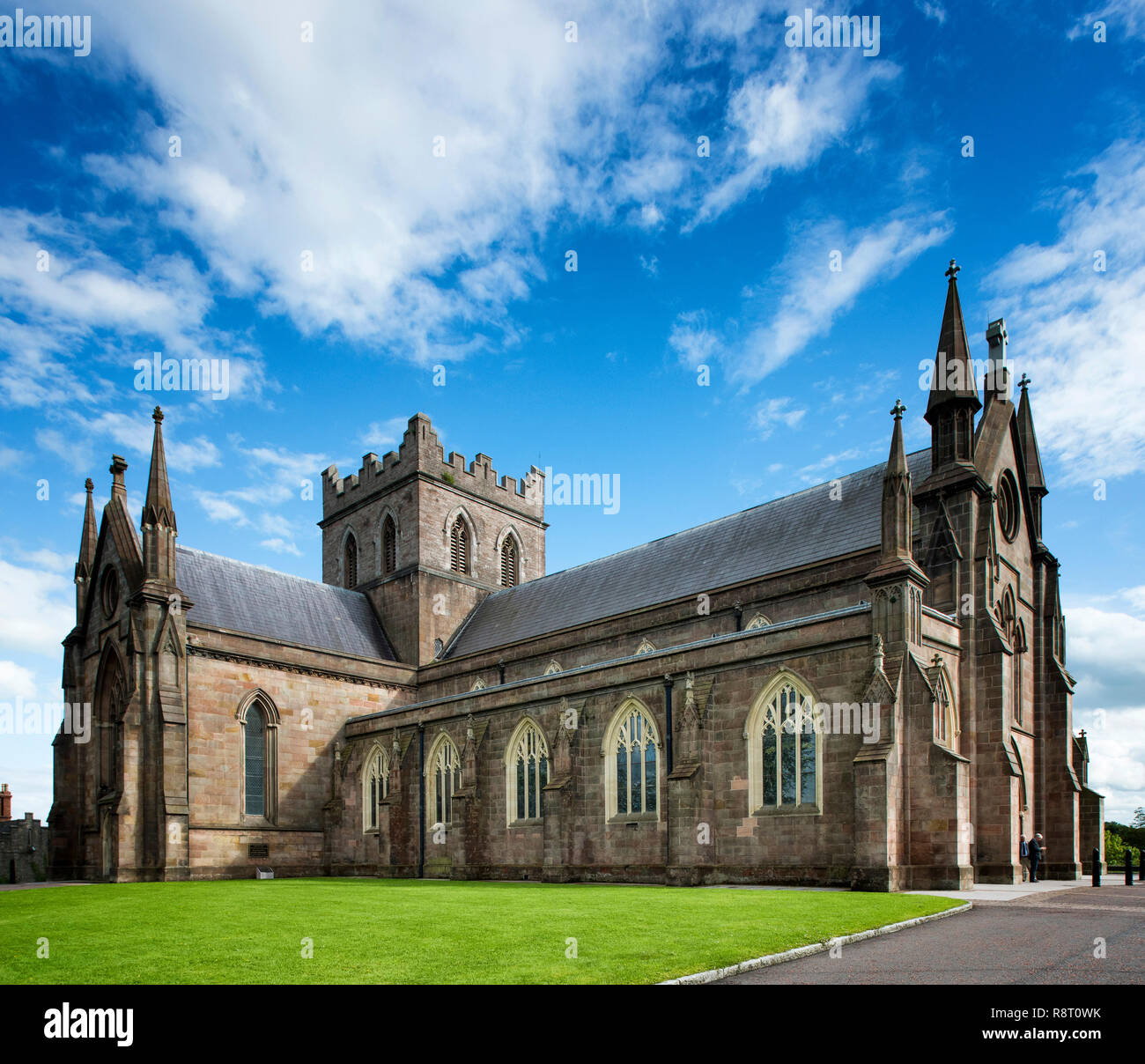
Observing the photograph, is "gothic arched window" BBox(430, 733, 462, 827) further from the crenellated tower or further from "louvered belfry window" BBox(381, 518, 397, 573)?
"louvered belfry window" BBox(381, 518, 397, 573)

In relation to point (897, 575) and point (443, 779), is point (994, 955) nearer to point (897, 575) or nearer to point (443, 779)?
point (897, 575)

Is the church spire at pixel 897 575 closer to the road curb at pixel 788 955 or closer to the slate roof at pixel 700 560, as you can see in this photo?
the slate roof at pixel 700 560

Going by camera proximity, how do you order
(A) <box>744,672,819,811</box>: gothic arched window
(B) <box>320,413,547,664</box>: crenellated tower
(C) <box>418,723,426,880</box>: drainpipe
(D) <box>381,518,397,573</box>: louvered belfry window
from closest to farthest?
(A) <box>744,672,819,811</box>: gothic arched window
(C) <box>418,723,426,880</box>: drainpipe
(B) <box>320,413,547,664</box>: crenellated tower
(D) <box>381,518,397,573</box>: louvered belfry window

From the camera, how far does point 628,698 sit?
25.0 m

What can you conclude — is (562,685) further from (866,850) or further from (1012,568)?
(1012,568)

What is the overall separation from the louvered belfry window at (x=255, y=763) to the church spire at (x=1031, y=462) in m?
28.6

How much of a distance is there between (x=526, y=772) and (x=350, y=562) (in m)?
21.7

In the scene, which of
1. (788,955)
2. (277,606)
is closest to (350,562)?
(277,606)

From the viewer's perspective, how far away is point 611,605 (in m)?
34.1

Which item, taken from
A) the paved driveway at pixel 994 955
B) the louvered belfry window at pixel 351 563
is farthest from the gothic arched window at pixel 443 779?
the paved driveway at pixel 994 955

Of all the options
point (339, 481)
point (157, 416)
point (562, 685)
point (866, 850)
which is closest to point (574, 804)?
point (562, 685)

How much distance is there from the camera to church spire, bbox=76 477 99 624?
114ft

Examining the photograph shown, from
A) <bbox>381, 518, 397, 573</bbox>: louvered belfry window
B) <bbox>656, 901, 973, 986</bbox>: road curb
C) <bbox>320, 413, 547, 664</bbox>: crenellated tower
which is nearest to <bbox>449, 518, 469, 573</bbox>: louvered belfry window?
<bbox>320, 413, 547, 664</bbox>: crenellated tower

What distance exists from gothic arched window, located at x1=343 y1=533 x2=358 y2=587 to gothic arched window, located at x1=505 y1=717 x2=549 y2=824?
66.0 feet
